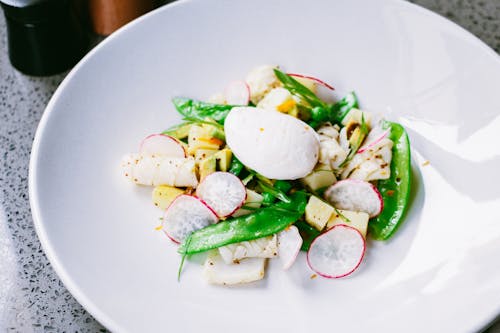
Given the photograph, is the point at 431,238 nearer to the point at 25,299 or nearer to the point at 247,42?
the point at 247,42

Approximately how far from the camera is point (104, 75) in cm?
166

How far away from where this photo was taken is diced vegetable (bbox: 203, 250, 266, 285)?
1.36m

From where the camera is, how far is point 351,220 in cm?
143

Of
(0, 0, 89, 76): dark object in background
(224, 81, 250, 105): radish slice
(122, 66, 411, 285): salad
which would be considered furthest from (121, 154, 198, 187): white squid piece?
(0, 0, 89, 76): dark object in background

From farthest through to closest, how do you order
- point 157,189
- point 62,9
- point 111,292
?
point 62,9, point 157,189, point 111,292

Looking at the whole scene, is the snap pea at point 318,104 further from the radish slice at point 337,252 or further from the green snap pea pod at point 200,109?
the radish slice at point 337,252

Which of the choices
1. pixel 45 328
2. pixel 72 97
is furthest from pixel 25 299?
pixel 72 97

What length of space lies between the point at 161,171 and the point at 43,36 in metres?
0.59

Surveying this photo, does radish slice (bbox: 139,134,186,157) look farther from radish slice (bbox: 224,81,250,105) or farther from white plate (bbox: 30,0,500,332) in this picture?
radish slice (bbox: 224,81,250,105)

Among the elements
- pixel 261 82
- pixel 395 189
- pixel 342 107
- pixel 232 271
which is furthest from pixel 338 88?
pixel 232 271

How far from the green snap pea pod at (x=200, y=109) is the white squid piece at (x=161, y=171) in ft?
0.56

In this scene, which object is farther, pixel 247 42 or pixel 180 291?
pixel 247 42

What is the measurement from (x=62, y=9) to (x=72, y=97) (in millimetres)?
327

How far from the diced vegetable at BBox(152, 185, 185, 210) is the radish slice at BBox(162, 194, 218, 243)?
0.05 metres
